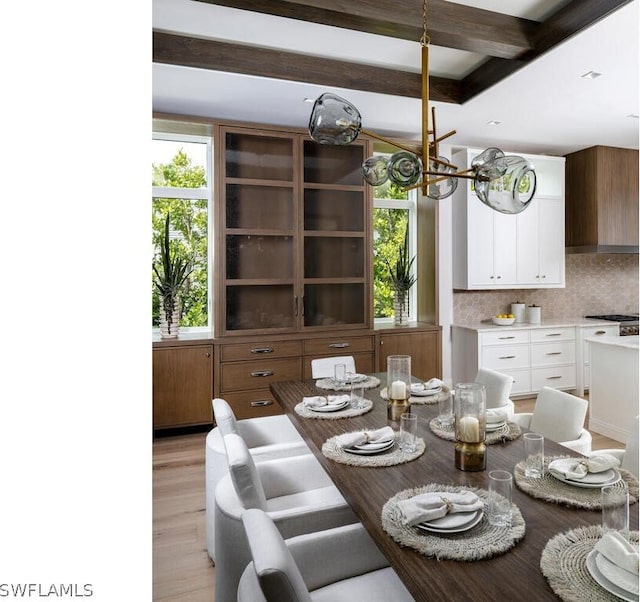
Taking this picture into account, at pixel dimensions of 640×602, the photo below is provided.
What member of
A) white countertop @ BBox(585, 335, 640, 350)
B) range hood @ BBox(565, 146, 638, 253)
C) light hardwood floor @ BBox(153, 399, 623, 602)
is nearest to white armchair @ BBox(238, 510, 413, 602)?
light hardwood floor @ BBox(153, 399, 623, 602)

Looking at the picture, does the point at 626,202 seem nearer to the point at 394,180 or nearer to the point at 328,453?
the point at 394,180

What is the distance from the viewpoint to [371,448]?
1446 millimetres

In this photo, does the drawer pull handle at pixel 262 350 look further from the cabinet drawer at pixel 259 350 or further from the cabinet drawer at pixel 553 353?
the cabinet drawer at pixel 553 353

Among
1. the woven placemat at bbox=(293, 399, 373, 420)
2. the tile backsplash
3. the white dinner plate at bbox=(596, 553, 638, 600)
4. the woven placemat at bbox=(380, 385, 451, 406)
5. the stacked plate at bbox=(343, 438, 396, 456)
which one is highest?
the tile backsplash

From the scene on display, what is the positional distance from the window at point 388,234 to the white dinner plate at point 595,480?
309 centimetres

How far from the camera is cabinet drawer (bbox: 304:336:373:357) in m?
3.62

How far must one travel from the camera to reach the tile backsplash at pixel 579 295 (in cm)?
473

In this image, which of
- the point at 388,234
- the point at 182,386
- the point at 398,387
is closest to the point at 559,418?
the point at 398,387

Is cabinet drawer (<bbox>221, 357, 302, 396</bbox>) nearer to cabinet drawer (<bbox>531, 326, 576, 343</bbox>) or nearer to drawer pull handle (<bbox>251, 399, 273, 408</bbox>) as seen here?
drawer pull handle (<bbox>251, 399, 273, 408</bbox>)

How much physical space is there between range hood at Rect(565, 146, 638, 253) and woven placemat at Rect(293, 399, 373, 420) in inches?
147

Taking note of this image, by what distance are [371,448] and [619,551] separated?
736 mm

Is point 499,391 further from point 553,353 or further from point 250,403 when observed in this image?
point 553,353

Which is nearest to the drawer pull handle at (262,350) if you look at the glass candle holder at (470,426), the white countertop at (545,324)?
the white countertop at (545,324)
